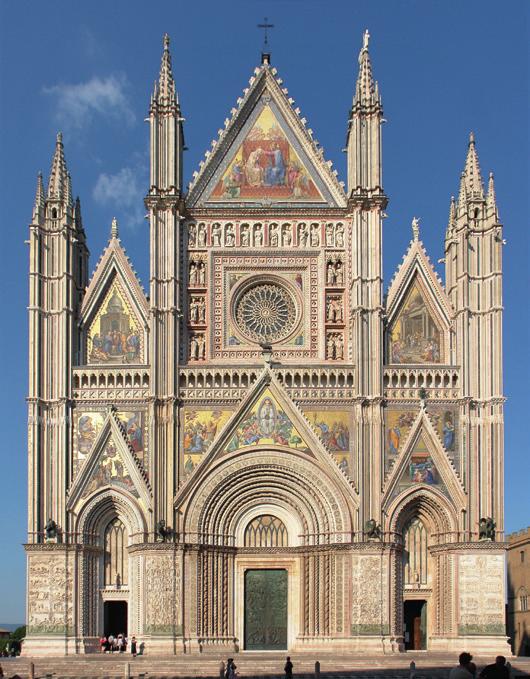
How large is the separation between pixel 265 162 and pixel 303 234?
2954mm

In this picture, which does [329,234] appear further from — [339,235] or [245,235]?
[245,235]

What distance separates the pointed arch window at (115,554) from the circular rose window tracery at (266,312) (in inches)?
308

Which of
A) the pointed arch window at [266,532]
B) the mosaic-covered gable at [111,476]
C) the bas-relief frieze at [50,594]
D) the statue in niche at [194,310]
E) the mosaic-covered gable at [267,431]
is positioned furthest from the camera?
the statue in niche at [194,310]

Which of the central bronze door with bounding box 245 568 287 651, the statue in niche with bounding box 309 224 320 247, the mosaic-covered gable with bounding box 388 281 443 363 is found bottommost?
the central bronze door with bounding box 245 568 287 651

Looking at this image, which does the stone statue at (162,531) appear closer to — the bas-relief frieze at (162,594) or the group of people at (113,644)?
the bas-relief frieze at (162,594)

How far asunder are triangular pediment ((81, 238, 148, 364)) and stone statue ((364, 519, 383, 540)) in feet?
30.3

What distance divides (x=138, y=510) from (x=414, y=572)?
30.7 ft

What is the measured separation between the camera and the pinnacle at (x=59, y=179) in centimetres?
3706

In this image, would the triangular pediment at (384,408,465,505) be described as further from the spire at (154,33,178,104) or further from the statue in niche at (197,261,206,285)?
the spire at (154,33,178,104)

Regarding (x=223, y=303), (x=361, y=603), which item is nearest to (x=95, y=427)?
(x=223, y=303)

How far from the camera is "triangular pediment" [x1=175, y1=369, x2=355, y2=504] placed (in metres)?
35.3

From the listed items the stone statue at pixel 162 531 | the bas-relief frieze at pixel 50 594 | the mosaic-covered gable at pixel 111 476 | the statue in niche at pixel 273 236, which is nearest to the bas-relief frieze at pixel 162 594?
the stone statue at pixel 162 531

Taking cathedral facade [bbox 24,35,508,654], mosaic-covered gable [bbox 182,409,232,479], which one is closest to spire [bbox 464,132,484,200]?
cathedral facade [bbox 24,35,508,654]

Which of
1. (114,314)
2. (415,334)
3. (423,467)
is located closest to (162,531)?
(114,314)
